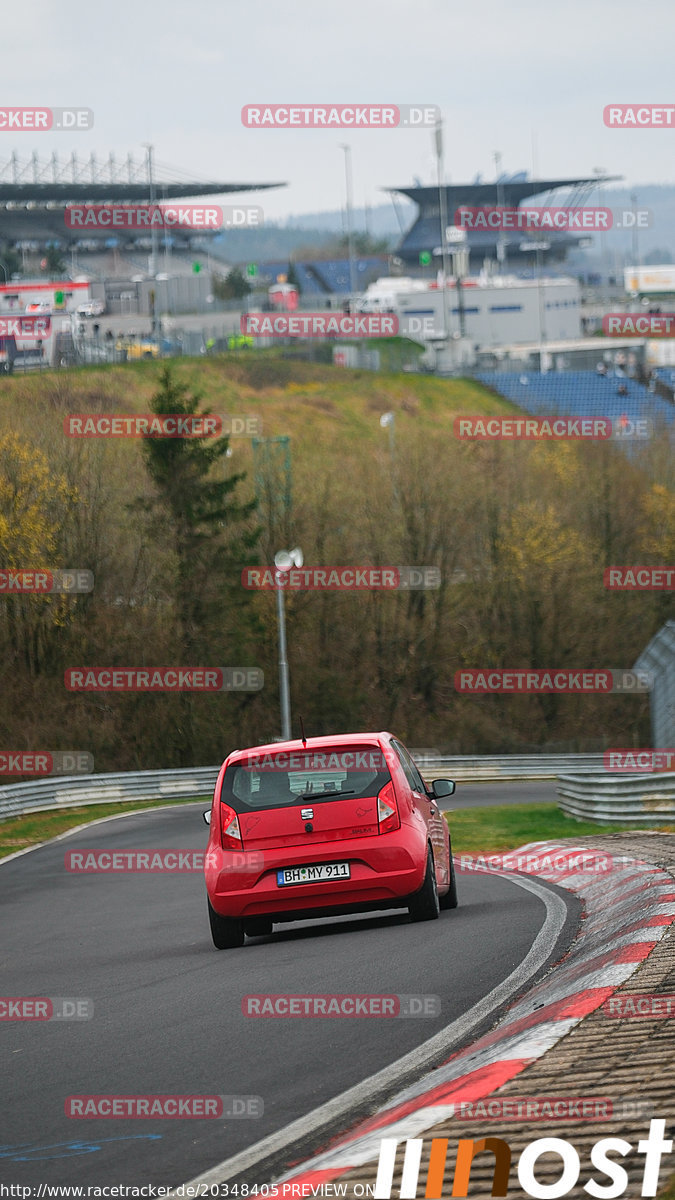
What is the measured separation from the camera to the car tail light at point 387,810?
10.6 meters

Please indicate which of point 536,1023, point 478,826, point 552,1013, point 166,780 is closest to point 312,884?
point 552,1013

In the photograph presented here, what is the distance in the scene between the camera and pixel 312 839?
10.6 meters

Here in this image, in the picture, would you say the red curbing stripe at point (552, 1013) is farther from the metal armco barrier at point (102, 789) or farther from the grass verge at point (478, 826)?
the metal armco barrier at point (102, 789)

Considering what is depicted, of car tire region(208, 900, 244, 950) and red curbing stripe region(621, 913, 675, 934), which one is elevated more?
red curbing stripe region(621, 913, 675, 934)

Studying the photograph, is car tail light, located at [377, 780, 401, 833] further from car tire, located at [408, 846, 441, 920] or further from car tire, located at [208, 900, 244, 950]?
car tire, located at [208, 900, 244, 950]

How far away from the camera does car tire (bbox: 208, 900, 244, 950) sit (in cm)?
1072

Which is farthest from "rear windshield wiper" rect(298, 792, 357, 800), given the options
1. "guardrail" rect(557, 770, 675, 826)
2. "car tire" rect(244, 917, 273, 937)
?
"guardrail" rect(557, 770, 675, 826)

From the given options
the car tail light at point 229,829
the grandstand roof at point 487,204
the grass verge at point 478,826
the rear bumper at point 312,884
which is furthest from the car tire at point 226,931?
the grandstand roof at point 487,204

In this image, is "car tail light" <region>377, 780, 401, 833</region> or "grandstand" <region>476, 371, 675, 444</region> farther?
"grandstand" <region>476, 371, 675, 444</region>

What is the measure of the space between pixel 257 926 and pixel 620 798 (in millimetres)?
13283

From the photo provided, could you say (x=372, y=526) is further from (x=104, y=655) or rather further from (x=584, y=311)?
(x=584, y=311)

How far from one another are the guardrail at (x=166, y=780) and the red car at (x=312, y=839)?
2317cm

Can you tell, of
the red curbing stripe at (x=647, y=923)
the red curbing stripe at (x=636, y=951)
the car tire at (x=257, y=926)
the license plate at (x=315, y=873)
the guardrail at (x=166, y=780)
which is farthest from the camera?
the guardrail at (x=166, y=780)

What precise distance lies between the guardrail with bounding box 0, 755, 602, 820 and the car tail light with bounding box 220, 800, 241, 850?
2320 centimetres
